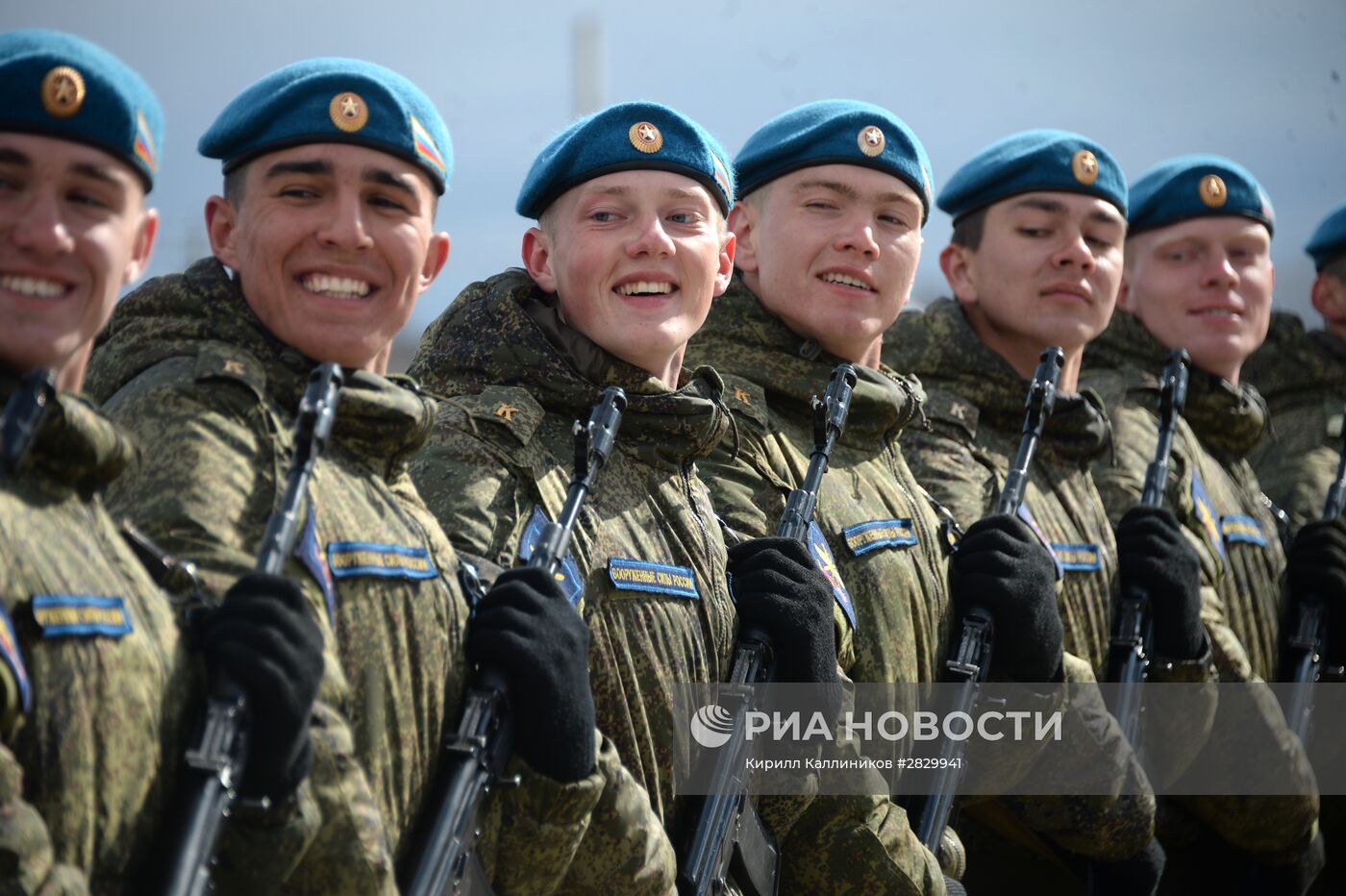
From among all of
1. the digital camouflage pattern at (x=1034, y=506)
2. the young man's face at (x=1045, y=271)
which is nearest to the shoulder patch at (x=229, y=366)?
Answer: the digital camouflage pattern at (x=1034, y=506)

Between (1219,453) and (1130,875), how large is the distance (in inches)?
86.1

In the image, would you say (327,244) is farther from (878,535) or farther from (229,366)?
(878,535)

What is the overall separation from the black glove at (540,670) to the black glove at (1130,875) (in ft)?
10.4

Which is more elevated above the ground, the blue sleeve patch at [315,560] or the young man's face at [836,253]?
the young man's face at [836,253]

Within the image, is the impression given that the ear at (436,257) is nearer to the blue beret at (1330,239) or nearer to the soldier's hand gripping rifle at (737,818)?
the soldier's hand gripping rifle at (737,818)

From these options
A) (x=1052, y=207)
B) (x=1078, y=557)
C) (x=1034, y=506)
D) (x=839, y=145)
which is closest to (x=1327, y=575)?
(x=1078, y=557)

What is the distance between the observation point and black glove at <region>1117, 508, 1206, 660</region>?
6.48 meters

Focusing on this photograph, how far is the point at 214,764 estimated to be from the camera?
302cm

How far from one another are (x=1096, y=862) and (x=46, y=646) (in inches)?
173

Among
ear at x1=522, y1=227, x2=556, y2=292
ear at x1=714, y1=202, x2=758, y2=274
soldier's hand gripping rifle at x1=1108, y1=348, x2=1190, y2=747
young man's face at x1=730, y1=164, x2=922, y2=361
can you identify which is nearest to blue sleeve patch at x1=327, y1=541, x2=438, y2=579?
Result: ear at x1=522, y1=227, x2=556, y2=292

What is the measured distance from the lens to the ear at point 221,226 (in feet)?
13.0

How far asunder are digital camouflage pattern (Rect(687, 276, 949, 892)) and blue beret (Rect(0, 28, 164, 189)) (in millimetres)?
2275

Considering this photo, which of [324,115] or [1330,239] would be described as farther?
[1330,239]

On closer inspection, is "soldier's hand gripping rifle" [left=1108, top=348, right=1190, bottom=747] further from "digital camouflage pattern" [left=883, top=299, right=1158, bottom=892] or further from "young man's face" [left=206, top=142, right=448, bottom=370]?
"young man's face" [left=206, top=142, right=448, bottom=370]
